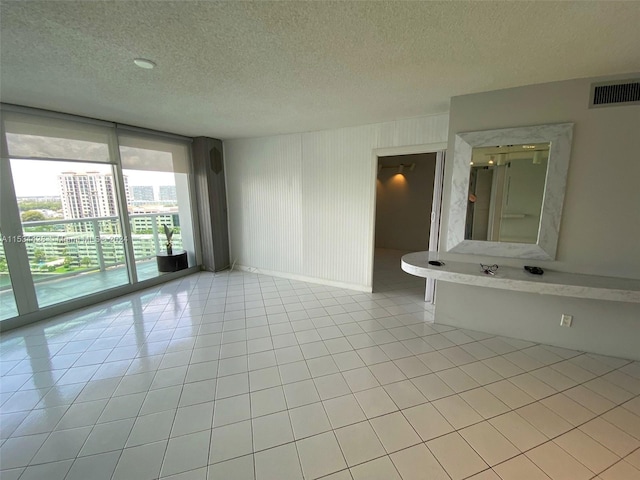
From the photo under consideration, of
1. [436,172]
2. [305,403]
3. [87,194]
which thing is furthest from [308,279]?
[87,194]

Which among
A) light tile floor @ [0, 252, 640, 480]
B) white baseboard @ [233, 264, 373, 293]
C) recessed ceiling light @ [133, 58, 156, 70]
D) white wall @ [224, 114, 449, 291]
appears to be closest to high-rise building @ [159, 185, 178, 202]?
white wall @ [224, 114, 449, 291]

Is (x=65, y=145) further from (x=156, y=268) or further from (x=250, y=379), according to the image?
(x=250, y=379)

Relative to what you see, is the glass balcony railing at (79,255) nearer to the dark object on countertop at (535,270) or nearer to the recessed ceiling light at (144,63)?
the recessed ceiling light at (144,63)

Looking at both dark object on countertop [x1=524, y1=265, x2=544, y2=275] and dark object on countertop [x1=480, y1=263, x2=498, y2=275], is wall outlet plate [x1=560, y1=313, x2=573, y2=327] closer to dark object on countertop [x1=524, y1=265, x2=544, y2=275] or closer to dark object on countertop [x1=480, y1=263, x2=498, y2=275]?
dark object on countertop [x1=524, y1=265, x2=544, y2=275]

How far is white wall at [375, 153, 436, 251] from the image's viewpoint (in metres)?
6.81

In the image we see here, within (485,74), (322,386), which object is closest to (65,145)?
(322,386)

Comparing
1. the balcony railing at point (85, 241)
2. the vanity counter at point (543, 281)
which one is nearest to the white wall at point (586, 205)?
the vanity counter at point (543, 281)

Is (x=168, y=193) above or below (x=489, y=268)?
above

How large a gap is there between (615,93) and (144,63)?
3.90 m

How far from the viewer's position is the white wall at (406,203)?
681 cm

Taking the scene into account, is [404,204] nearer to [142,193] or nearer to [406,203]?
[406,203]

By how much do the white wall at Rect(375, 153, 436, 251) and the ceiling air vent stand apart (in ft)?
14.5

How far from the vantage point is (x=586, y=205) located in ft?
7.82

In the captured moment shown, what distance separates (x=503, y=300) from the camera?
9.17 feet
